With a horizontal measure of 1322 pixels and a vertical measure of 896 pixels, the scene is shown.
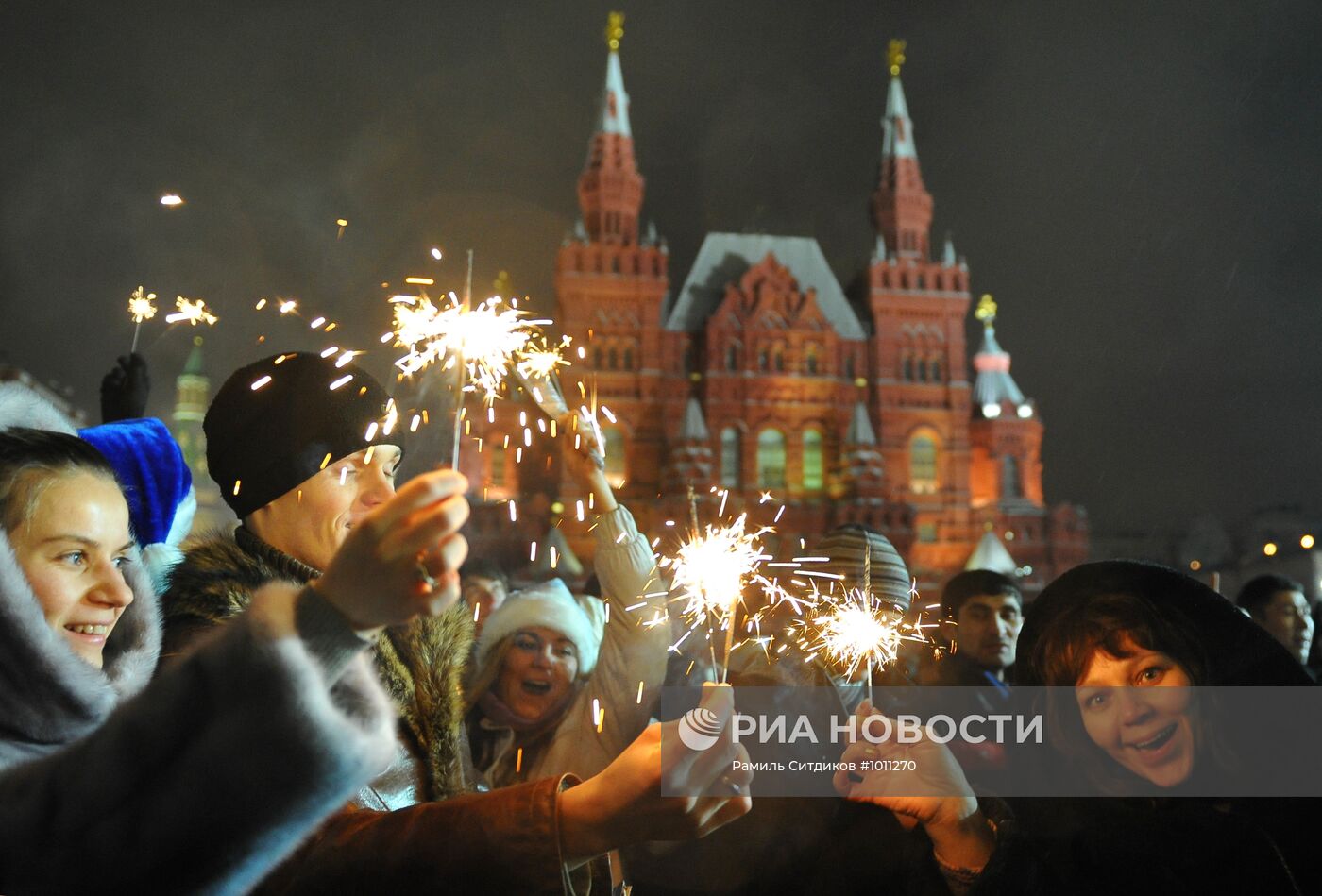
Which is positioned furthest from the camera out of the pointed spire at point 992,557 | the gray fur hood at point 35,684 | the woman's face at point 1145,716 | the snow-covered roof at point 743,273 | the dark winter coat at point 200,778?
the snow-covered roof at point 743,273

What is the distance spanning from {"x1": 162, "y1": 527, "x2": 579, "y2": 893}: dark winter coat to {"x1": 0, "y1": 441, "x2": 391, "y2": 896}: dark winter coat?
0.23m

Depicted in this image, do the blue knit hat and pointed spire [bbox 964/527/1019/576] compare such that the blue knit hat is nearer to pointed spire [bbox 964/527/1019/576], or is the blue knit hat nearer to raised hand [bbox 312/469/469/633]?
raised hand [bbox 312/469/469/633]

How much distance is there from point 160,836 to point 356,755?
24 cm

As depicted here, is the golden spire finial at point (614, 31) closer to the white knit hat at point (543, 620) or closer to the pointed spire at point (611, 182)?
the pointed spire at point (611, 182)

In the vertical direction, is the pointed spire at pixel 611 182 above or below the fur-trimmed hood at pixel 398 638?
above

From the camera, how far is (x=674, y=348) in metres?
35.0

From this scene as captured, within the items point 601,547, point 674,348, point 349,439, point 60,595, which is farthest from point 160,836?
point 674,348

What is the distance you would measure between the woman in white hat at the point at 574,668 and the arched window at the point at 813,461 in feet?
101

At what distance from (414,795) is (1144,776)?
6.27 feet

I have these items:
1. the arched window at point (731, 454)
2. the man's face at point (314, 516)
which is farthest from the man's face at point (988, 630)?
the arched window at point (731, 454)

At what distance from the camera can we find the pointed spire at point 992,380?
3878cm

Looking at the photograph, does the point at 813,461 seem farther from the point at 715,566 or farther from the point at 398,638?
the point at 398,638

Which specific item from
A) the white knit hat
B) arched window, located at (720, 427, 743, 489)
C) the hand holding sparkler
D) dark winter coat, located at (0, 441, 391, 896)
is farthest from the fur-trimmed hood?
arched window, located at (720, 427, 743, 489)

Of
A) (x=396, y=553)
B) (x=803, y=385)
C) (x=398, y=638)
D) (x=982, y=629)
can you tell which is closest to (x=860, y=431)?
(x=803, y=385)
